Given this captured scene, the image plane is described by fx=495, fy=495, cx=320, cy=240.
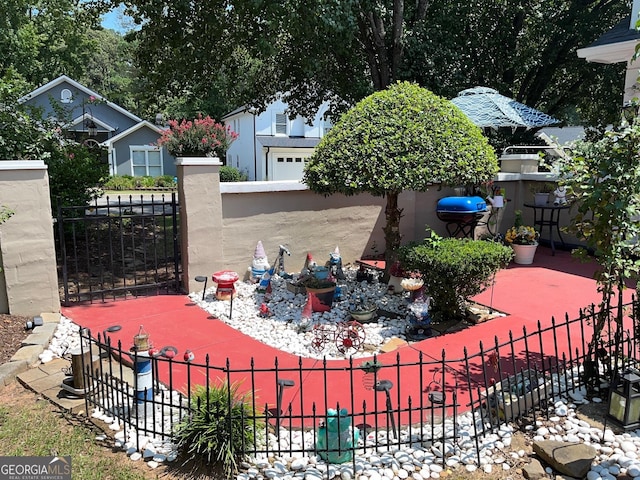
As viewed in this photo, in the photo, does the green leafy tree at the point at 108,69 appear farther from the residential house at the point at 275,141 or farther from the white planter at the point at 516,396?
the white planter at the point at 516,396

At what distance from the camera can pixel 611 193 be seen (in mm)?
3541

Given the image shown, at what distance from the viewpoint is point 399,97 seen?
6.16m

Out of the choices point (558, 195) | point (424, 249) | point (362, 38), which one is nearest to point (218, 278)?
point (424, 249)

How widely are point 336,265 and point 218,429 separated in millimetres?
4640

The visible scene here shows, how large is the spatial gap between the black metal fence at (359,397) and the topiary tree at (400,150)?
2082 mm

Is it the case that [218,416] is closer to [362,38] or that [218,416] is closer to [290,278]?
[290,278]

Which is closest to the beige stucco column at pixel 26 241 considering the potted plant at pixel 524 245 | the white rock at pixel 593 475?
the white rock at pixel 593 475

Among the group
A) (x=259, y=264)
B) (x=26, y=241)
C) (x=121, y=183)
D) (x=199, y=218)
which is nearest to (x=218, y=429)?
(x=26, y=241)

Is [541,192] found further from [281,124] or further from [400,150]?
[281,124]

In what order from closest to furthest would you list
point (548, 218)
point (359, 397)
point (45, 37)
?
point (359, 397) < point (548, 218) < point (45, 37)

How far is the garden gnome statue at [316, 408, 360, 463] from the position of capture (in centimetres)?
321

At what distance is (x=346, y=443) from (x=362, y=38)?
9.90 m

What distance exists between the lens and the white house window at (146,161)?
3017 cm

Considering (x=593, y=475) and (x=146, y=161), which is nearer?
(x=593, y=475)
